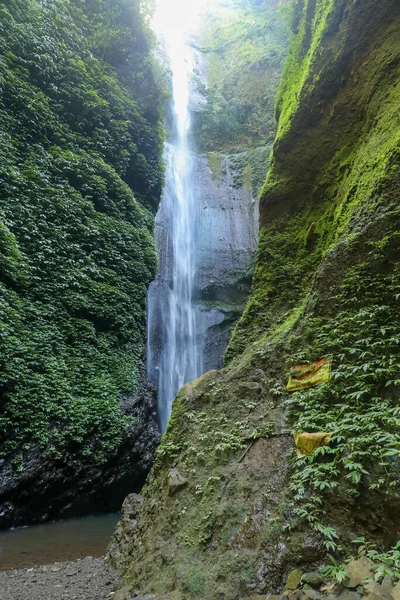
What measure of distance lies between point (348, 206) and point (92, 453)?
836 cm

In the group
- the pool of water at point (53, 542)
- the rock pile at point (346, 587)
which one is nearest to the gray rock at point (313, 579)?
the rock pile at point (346, 587)

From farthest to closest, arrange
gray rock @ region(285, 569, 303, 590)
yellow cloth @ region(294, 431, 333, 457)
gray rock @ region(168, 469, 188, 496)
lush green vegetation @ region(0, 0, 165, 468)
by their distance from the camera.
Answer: lush green vegetation @ region(0, 0, 165, 468), gray rock @ region(168, 469, 188, 496), yellow cloth @ region(294, 431, 333, 457), gray rock @ region(285, 569, 303, 590)

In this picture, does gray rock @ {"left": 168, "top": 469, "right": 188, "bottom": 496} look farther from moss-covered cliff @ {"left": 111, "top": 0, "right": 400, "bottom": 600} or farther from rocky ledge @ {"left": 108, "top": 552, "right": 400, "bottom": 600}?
rocky ledge @ {"left": 108, "top": 552, "right": 400, "bottom": 600}

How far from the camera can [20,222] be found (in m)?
9.53

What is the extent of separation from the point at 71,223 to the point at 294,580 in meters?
10.2

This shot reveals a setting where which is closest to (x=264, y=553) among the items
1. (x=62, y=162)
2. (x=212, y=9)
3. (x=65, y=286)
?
(x=65, y=286)

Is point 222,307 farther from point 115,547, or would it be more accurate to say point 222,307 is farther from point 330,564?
point 330,564

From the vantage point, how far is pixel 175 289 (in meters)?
17.0

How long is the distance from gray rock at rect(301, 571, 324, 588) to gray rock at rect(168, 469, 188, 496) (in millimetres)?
1973

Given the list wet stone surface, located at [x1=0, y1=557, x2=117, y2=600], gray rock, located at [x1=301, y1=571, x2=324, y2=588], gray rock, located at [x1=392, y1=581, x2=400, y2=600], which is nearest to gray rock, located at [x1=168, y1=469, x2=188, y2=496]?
wet stone surface, located at [x1=0, y1=557, x2=117, y2=600]

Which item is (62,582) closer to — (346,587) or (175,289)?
(346,587)

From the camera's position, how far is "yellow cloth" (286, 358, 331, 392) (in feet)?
13.4

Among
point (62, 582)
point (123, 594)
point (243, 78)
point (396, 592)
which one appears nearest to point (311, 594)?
point (396, 592)

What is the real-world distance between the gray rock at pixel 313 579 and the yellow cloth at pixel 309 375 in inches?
72.7
